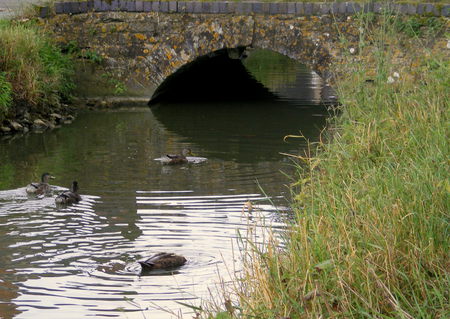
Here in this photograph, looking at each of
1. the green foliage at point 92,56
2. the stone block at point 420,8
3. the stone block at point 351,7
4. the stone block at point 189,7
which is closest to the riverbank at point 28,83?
the green foliage at point 92,56

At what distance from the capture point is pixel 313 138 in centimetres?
1394

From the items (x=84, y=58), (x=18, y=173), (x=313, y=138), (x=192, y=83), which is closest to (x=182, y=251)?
(x=18, y=173)

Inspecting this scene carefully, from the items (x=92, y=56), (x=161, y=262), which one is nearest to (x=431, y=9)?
(x=92, y=56)

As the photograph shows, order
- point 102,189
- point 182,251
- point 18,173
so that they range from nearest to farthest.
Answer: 1. point 182,251
2. point 102,189
3. point 18,173

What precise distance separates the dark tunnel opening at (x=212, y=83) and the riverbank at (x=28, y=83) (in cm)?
244

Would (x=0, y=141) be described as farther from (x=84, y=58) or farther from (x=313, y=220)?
(x=313, y=220)

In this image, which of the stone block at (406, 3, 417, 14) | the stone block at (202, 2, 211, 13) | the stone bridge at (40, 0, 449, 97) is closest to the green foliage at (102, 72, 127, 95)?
the stone bridge at (40, 0, 449, 97)

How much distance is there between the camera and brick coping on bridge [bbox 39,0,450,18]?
15.7m

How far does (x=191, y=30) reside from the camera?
17.1 m

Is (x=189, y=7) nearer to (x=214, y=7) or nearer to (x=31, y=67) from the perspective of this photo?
(x=214, y=7)

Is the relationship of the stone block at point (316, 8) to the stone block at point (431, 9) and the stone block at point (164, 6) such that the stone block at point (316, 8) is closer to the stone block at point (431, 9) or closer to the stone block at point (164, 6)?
the stone block at point (431, 9)

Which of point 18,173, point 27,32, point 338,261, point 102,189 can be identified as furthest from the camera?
point 27,32

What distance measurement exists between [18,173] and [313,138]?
14.7 feet

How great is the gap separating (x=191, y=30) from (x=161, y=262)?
34.3 ft
